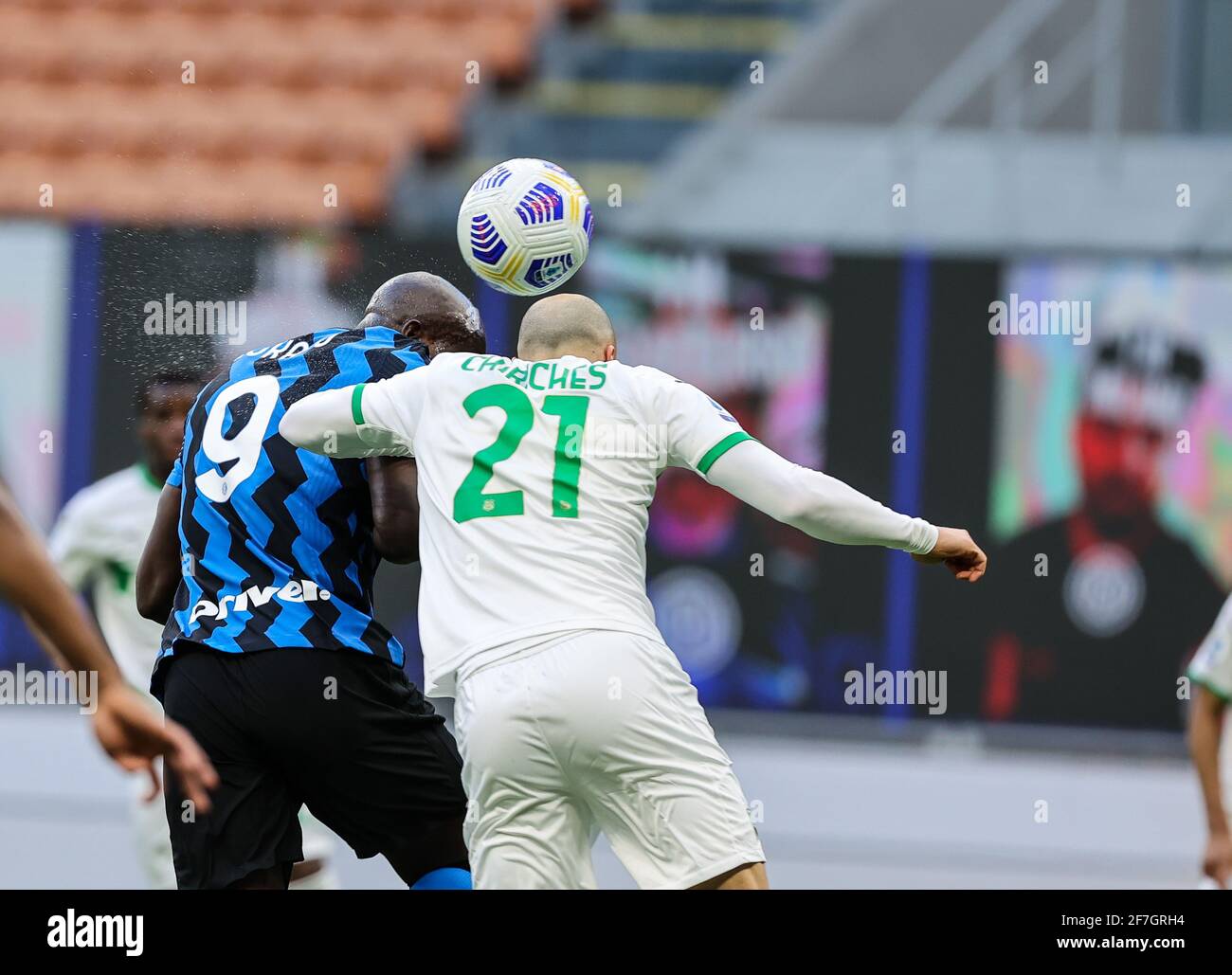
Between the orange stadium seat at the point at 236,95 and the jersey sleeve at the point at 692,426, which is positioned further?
the orange stadium seat at the point at 236,95

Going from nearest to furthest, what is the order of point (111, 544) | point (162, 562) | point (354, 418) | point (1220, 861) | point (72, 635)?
point (72, 635) → point (354, 418) → point (162, 562) → point (1220, 861) → point (111, 544)

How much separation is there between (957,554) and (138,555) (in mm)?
3405

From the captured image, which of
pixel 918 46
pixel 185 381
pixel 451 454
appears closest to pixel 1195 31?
pixel 918 46

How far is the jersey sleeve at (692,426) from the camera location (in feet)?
14.1

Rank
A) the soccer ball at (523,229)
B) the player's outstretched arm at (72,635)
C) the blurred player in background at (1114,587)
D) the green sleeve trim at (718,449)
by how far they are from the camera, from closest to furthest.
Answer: the player's outstretched arm at (72,635)
the green sleeve trim at (718,449)
the soccer ball at (523,229)
the blurred player in background at (1114,587)

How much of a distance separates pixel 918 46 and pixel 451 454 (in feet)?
27.8

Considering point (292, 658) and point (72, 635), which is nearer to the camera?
point (72, 635)

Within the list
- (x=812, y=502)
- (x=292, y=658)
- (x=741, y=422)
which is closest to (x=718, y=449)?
(x=812, y=502)

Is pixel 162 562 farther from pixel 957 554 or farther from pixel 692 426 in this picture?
pixel 957 554

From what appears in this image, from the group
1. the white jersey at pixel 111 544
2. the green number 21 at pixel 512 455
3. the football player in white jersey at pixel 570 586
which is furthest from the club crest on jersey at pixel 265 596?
the white jersey at pixel 111 544

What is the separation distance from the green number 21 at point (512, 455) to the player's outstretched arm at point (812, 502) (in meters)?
0.33

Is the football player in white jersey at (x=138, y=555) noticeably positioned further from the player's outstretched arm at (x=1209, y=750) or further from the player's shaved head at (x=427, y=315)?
the player's outstretched arm at (x=1209, y=750)

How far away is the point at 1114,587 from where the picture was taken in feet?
35.6
